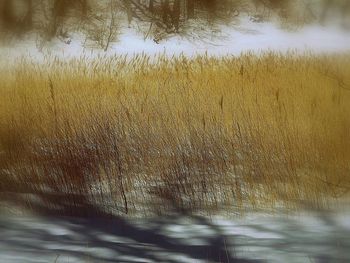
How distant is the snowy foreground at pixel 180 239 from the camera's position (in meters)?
3.36

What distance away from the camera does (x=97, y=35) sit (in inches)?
139

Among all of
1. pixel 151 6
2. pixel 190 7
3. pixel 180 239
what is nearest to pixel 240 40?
pixel 190 7

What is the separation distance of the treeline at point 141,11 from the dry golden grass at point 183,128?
0.21 meters

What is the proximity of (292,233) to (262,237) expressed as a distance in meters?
0.19

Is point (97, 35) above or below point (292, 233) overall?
above

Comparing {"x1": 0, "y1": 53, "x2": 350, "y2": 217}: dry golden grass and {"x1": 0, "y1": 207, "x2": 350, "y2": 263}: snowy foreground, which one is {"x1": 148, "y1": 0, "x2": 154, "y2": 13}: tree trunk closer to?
{"x1": 0, "y1": 53, "x2": 350, "y2": 217}: dry golden grass

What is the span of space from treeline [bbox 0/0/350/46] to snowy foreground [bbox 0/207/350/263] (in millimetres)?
1180

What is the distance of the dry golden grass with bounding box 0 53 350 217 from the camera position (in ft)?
11.5

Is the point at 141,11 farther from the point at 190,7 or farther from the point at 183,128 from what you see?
the point at 183,128

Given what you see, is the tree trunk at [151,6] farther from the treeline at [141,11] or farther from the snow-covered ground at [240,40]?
the snow-covered ground at [240,40]

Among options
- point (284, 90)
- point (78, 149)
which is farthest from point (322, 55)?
point (78, 149)

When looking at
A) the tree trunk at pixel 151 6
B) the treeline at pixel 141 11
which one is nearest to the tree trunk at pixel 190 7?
the treeline at pixel 141 11

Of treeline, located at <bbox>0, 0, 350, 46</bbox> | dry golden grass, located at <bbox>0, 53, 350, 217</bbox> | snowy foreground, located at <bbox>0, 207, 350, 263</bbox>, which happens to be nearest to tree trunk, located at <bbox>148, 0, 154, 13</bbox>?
treeline, located at <bbox>0, 0, 350, 46</bbox>

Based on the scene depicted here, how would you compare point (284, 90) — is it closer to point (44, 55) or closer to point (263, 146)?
point (263, 146)
